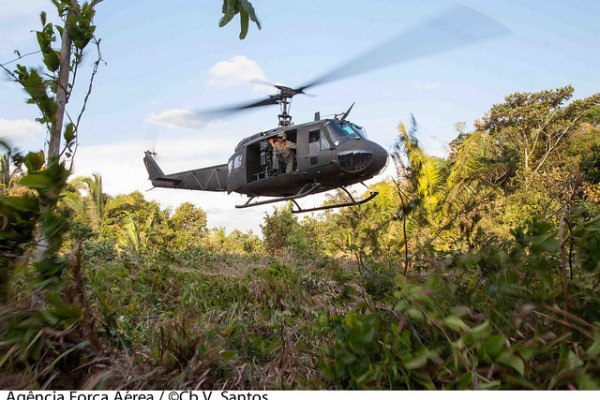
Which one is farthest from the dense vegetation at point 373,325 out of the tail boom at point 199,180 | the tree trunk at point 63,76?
the tail boom at point 199,180

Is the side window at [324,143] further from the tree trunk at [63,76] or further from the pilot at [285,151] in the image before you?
the tree trunk at [63,76]

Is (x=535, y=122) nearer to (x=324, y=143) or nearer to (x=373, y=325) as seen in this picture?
(x=324, y=143)

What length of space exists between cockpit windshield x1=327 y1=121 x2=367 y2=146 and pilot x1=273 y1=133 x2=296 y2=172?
1038 mm

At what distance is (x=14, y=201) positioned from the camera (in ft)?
5.91

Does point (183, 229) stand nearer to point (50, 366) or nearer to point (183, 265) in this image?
point (183, 265)

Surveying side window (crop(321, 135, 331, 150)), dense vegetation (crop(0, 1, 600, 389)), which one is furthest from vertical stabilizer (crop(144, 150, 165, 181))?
dense vegetation (crop(0, 1, 600, 389))

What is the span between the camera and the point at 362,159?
9.45 meters

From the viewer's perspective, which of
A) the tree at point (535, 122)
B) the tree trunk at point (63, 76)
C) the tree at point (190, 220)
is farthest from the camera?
the tree at point (190, 220)

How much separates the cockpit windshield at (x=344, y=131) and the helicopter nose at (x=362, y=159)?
0.36 meters

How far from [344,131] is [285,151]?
1.43 metres

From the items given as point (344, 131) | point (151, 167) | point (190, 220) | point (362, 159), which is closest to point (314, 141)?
point (344, 131)

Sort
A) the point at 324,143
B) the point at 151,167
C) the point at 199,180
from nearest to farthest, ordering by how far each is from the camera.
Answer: the point at 324,143
the point at 199,180
the point at 151,167

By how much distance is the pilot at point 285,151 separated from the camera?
10.2 metres

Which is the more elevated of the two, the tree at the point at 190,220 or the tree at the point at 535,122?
the tree at the point at 535,122
